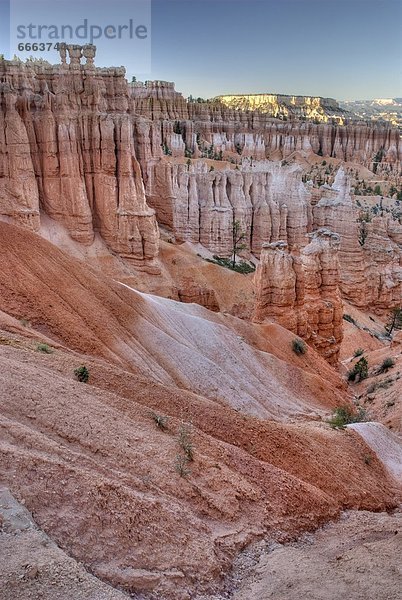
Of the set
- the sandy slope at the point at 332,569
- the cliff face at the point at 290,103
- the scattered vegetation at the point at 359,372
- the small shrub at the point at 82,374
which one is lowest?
the scattered vegetation at the point at 359,372

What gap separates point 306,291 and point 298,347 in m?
4.44

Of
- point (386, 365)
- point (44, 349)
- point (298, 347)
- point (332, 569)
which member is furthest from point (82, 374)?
point (386, 365)

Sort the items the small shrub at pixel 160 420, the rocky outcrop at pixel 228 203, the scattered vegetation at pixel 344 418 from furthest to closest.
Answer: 1. the rocky outcrop at pixel 228 203
2. the scattered vegetation at pixel 344 418
3. the small shrub at pixel 160 420

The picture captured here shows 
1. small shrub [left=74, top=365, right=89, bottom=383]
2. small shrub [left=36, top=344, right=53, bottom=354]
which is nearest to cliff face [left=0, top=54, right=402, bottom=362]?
small shrub [left=36, top=344, right=53, bottom=354]

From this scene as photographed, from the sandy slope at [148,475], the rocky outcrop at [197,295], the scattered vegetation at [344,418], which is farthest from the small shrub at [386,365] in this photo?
the sandy slope at [148,475]

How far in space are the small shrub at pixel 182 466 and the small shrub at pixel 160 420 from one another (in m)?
1.37

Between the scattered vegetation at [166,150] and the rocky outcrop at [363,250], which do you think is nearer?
the rocky outcrop at [363,250]

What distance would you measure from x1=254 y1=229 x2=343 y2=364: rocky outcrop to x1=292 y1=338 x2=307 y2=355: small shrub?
69.6 inches

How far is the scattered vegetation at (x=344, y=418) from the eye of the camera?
20038mm

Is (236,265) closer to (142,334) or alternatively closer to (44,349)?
(142,334)

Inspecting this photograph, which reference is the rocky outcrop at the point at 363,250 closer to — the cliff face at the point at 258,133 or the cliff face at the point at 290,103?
the cliff face at the point at 258,133

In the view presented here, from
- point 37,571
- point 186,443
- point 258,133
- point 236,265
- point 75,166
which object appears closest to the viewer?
point 37,571

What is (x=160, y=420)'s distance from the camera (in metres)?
12.6

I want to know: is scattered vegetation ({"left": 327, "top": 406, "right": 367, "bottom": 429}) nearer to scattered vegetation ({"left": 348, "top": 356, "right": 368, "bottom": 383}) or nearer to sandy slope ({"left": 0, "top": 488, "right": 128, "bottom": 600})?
scattered vegetation ({"left": 348, "top": 356, "right": 368, "bottom": 383})
